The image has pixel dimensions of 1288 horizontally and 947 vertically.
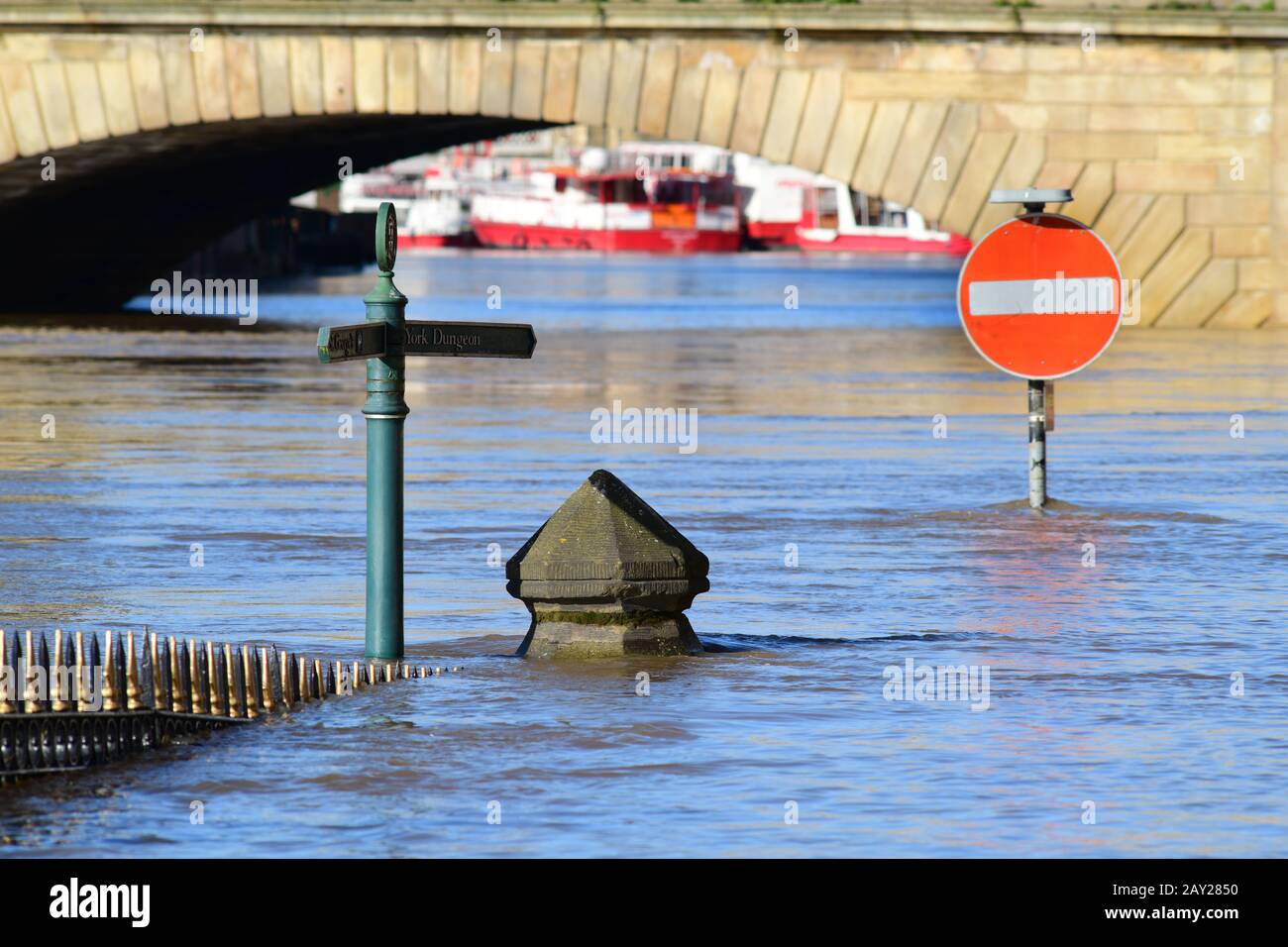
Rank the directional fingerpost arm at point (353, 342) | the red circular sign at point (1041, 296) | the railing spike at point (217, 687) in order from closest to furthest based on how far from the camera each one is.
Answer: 1. the railing spike at point (217, 687)
2. the directional fingerpost arm at point (353, 342)
3. the red circular sign at point (1041, 296)

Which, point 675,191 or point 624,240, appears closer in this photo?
point 624,240

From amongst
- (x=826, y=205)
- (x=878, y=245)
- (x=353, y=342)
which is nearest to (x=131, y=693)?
(x=353, y=342)

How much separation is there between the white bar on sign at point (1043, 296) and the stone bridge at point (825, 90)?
75.1 feet

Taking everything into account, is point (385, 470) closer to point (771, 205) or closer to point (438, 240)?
point (438, 240)

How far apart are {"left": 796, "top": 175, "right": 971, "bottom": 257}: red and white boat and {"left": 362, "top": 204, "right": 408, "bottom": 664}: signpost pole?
5589 inches

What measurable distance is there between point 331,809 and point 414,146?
165 ft

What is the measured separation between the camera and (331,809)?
772 centimetres

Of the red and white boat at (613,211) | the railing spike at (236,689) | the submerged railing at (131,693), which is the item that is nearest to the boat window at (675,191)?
the red and white boat at (613,211)

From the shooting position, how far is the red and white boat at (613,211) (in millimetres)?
156000

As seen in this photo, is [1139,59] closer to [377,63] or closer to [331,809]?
[377,63]

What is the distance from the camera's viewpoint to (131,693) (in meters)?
8.54

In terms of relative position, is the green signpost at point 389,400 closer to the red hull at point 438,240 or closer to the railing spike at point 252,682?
the railing spike at point 252,682

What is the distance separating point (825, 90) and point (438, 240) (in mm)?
126830
